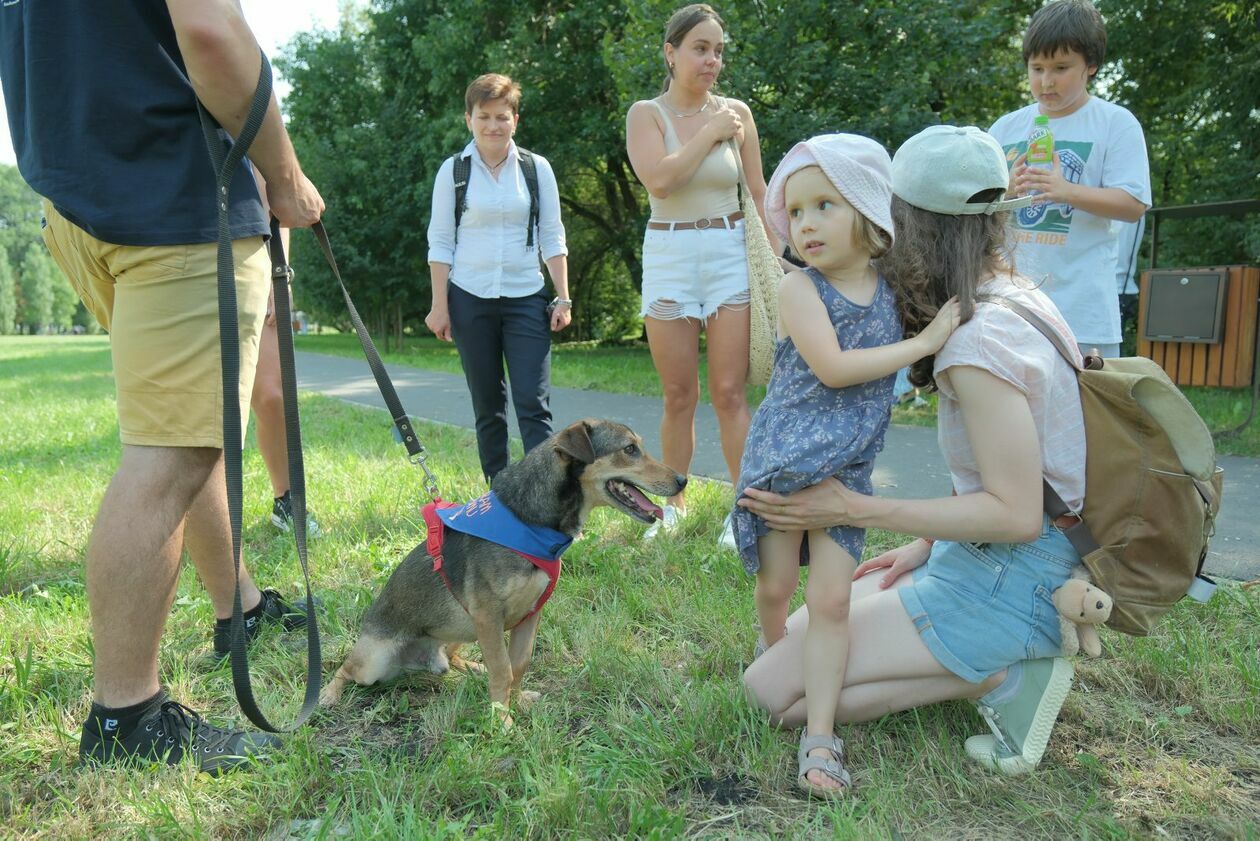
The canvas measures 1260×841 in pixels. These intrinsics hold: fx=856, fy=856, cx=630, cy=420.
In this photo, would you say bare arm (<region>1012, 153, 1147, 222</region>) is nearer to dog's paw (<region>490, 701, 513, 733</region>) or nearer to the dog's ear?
the dog's ear

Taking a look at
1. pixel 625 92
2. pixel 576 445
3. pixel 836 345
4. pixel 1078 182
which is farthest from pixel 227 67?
pixel 625 92

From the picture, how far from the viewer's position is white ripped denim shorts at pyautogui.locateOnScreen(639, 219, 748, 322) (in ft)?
14.8

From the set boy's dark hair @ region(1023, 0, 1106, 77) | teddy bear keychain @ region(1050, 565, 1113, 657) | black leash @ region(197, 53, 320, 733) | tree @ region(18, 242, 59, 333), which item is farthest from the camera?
tree @ region(18, 242, 59, 333)

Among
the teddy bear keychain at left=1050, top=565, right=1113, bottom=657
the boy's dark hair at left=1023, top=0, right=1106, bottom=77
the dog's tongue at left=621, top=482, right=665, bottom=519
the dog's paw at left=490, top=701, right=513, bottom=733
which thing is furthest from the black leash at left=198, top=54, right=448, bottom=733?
the boy's dark hair at left=1023, top=0, right=1106, bottom=77

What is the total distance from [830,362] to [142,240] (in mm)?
1997

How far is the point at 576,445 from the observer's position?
3191 millimetres

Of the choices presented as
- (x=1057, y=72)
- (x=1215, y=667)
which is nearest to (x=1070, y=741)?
(x=1215, y=667)

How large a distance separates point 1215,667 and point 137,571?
352 cm

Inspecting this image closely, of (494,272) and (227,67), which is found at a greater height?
(227,67)

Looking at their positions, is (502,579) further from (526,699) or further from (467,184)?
(467,184)

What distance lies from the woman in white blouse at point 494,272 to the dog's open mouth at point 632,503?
186 cm

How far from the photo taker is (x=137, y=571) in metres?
2.46

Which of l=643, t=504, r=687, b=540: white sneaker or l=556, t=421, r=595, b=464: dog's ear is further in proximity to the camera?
l=643, t=504, r=687, b=540: white sneaker

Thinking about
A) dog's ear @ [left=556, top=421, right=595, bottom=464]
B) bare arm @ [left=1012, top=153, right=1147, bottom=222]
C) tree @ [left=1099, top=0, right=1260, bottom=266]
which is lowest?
dog's ear @ [left=556, top=421, right=595, bottom=464]
